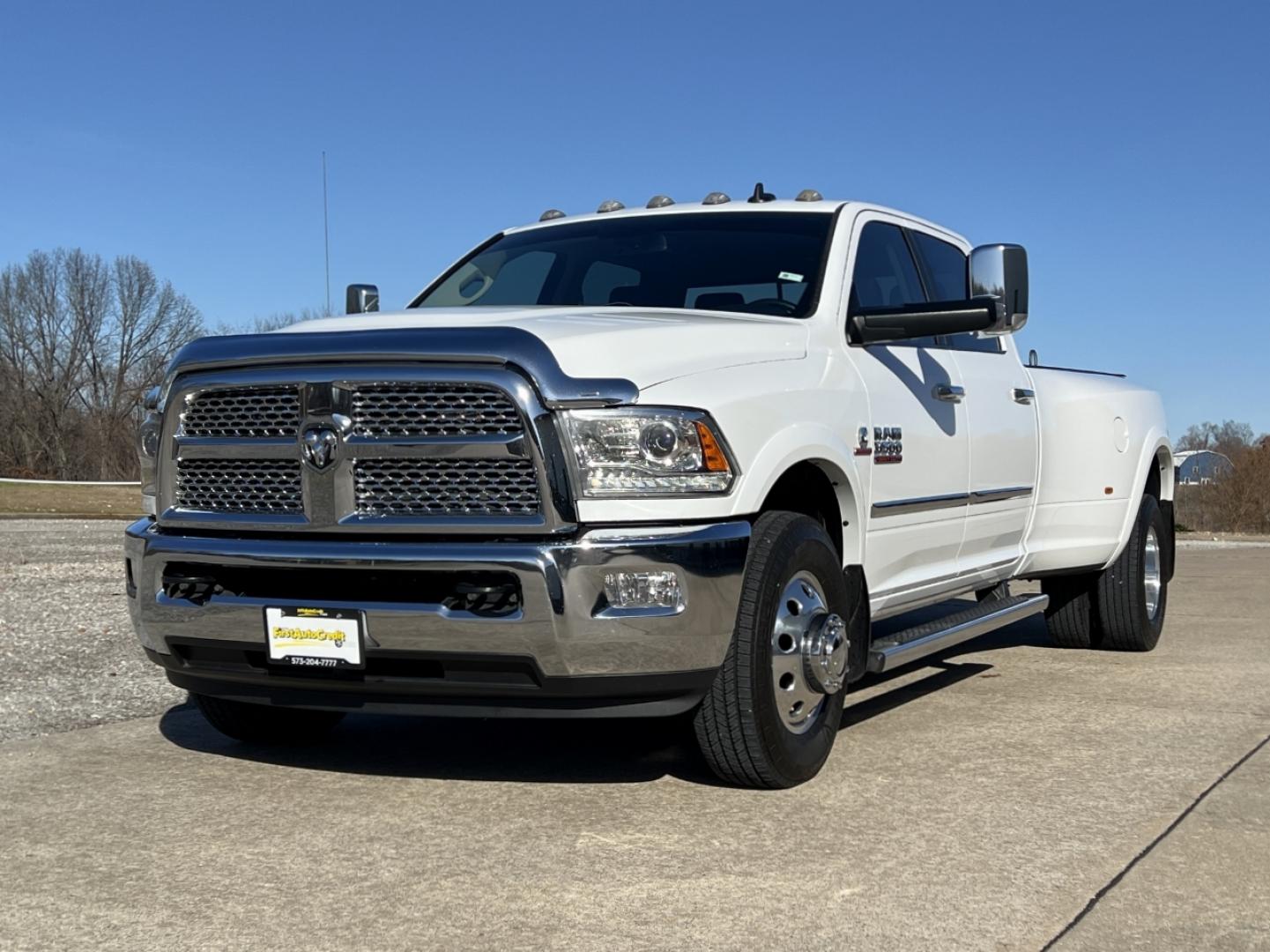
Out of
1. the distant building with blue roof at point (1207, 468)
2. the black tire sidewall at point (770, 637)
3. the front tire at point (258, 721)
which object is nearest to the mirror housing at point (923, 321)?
the black tire sidewall at point (770, 637)

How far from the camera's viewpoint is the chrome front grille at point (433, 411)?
4.10m

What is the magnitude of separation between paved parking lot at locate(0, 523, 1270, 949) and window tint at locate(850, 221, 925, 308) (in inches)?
65.5


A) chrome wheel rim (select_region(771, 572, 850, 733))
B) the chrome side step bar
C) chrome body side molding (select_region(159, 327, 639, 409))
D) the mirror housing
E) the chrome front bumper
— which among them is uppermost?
the mirror housing

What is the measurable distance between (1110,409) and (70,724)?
Answer: 5.15 metres

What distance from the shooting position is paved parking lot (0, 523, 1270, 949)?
331 cm

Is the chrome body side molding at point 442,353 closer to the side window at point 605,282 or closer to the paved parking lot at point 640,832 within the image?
the paved parking lot at point 640,832

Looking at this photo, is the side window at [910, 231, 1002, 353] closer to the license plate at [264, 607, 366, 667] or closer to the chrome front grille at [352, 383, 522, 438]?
the chrome front grille at [352, 383, 522, 438]

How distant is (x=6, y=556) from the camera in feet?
48.2

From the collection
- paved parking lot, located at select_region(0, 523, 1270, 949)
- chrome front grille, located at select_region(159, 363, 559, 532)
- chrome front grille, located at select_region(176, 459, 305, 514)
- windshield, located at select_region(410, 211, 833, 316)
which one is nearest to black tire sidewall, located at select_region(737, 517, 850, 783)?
paved parking lot, located at select_region(0, 523, 1270, 949)

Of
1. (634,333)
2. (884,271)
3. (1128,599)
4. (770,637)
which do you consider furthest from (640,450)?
(1128,599)

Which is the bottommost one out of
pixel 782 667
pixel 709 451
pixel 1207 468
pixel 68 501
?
pixel 1207 468

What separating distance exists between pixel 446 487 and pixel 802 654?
4.03 feet

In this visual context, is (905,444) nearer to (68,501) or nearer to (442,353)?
(442,353)

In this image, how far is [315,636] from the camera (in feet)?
14.1
